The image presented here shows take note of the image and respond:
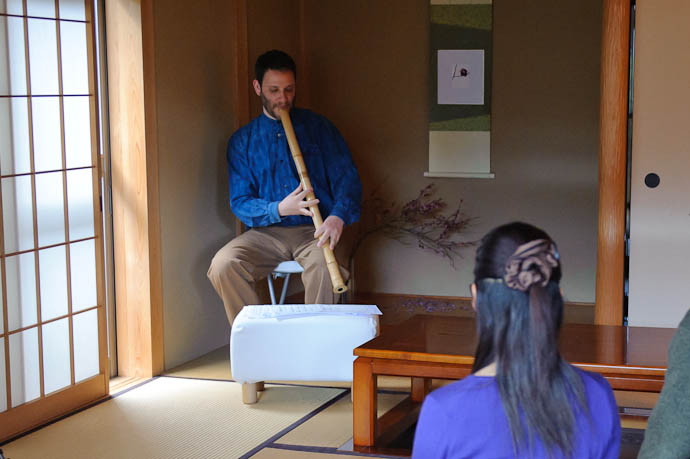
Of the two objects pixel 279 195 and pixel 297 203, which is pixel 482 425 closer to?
pixel 297 203

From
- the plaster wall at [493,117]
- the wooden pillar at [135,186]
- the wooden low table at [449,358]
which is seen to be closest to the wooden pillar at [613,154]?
the wooden low table at [449,358]

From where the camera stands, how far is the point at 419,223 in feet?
18.8

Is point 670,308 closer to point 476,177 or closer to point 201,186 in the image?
point 476,177

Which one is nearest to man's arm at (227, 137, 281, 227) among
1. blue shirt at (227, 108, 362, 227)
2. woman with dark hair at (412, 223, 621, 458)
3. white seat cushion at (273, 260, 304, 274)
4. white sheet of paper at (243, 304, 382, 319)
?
blue shirt at (227, 108, 362, 227)

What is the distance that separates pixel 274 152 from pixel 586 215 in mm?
2177

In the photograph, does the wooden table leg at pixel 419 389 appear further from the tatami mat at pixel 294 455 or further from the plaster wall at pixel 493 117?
the plaster wall at pixel 493 117

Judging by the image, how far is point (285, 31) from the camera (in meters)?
5.50

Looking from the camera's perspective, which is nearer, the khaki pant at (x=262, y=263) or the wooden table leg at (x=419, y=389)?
the wooden table leg at (x=419, y=389)

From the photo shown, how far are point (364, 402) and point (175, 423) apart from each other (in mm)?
866

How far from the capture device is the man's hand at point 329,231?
409 cm

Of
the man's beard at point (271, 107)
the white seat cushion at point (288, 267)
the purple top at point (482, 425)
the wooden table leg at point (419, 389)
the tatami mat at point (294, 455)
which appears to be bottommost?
the tatami mat at point (294, 455)

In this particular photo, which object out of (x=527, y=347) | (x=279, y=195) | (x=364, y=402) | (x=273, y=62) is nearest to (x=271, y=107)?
(x=273, y=62)

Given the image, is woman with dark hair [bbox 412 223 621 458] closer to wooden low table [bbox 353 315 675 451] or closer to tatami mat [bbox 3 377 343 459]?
wooden low table [bbox 353 315 675 451]

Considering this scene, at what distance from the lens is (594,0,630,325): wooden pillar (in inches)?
162
